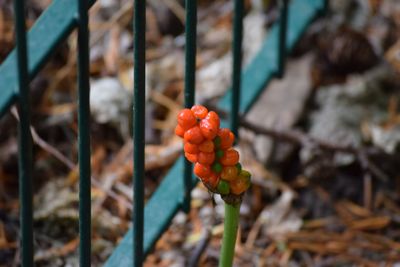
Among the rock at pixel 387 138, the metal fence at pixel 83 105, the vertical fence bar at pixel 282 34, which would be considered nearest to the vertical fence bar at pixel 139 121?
the metal fence at pixel 83 105

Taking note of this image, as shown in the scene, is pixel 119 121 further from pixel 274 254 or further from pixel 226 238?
pixel 226 238

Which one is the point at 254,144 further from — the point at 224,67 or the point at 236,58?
the point at 236,58

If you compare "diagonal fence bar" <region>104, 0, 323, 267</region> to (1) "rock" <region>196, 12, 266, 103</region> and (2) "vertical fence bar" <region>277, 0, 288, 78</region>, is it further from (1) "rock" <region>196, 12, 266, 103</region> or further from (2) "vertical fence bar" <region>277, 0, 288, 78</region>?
(1) "rock" <region>196, 12, 266, 103</region>

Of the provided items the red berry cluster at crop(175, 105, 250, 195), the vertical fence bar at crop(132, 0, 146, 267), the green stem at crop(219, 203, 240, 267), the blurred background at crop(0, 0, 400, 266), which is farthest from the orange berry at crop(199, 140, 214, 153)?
the blurred background at crop(0, 0, 400, 266)

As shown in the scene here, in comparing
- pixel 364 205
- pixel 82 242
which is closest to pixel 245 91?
pixel 364 205

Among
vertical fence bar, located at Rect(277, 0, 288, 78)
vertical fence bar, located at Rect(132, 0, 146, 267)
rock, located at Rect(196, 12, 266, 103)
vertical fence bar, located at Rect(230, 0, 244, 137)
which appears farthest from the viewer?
rock, located at Rect(196, 12, 266, 103)

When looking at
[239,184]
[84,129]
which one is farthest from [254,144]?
[239,184]
